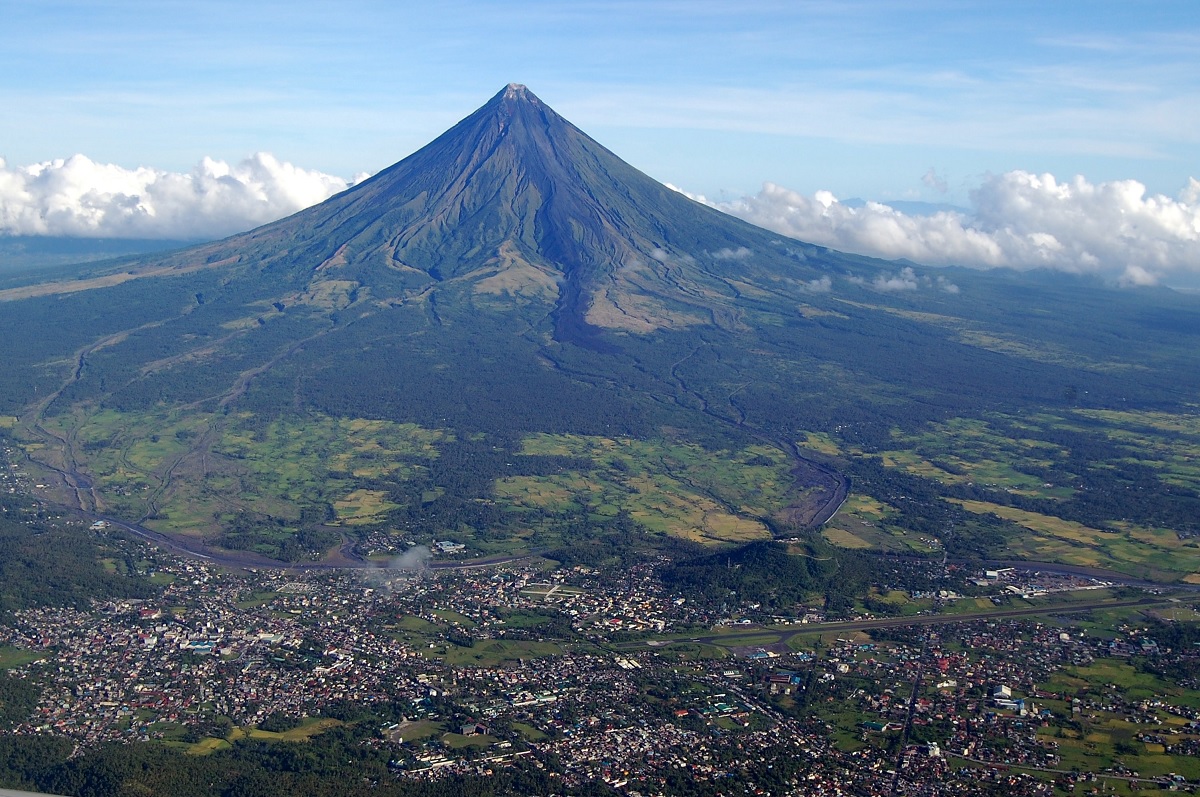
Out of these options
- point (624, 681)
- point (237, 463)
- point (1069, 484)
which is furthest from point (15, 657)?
point (1069, 484)

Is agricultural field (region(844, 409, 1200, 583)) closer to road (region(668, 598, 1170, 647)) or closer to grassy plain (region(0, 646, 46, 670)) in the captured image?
road (region(668, 598, 1170, 647))

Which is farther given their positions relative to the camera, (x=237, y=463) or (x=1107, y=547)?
(x=237, y=463)

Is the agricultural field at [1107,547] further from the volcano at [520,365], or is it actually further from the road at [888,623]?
the road at [888,623]

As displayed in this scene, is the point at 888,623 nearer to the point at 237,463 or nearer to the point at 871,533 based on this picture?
the point at 871,533

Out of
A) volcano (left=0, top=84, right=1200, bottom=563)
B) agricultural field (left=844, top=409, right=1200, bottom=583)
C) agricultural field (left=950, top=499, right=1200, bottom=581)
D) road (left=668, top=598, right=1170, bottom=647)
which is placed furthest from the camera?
volcano (left=0, top=84, right=1200, bottom=563)

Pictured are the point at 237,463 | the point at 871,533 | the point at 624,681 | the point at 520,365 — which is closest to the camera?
the point at 624,681

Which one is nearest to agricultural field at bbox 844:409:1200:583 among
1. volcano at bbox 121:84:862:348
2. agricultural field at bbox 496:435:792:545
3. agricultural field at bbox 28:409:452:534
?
agricultural field at bbox 496:435:792:545

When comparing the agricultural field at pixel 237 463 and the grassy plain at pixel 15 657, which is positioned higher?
the agricultural field at pixel 237 463

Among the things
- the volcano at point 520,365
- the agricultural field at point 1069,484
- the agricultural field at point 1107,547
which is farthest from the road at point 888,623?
the volcano at point 520,365

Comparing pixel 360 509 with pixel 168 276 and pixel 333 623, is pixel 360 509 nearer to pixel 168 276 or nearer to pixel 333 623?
pixel 333 623
